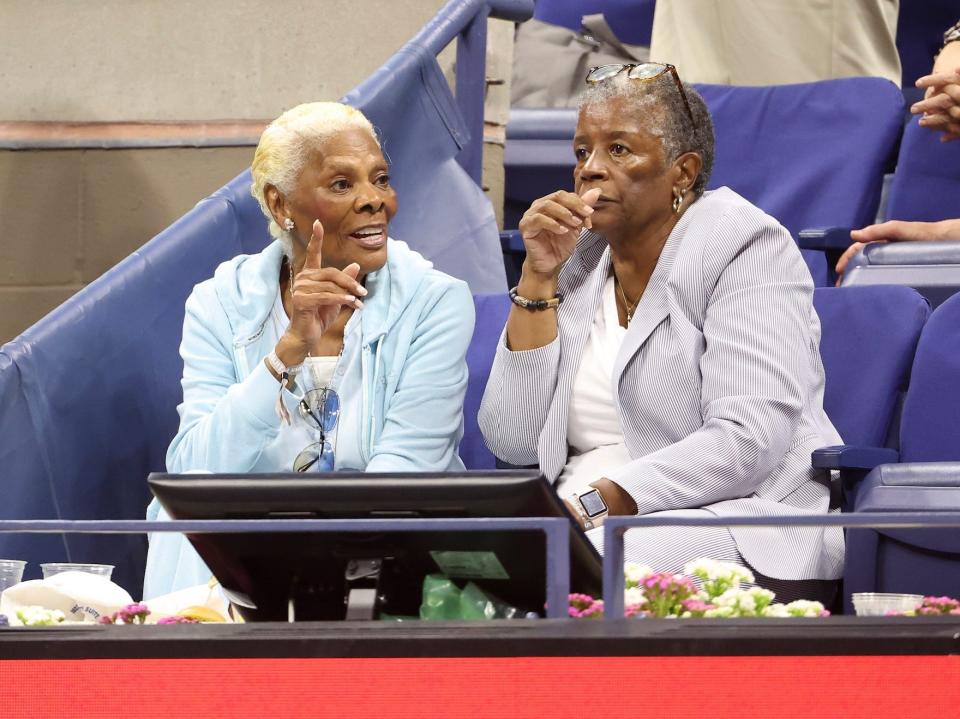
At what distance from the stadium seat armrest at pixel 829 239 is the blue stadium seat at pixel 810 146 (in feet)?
0.74

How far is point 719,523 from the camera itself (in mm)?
1104

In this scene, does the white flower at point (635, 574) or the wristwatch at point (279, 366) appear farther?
the wristwatch at point (279, 366)

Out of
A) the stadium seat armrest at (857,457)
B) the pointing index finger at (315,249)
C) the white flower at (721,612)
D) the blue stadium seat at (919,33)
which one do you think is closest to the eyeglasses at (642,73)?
the pointing index finger at (315,249)

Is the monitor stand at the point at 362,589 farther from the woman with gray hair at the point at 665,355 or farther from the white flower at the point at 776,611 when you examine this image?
the woman with gray hair at the point at 665,355

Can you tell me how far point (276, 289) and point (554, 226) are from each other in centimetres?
51

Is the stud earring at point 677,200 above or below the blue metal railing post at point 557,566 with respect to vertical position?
above

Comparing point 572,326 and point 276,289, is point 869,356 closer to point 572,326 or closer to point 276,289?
point 572,326

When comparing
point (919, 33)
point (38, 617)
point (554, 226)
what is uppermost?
point (919, 33)

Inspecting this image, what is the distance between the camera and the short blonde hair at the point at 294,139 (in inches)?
96.8

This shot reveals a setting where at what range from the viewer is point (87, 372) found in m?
2.56

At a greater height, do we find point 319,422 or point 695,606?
point 319,422

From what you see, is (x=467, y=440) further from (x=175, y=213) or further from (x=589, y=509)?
(x=175, y=213)

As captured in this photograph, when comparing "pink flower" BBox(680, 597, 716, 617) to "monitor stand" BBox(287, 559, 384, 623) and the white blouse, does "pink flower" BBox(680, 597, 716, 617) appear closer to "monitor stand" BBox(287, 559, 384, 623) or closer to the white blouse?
"monitor stand" BBox(287, 559, 384, 623)

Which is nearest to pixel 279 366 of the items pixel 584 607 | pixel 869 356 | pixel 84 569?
pixel 84 569
